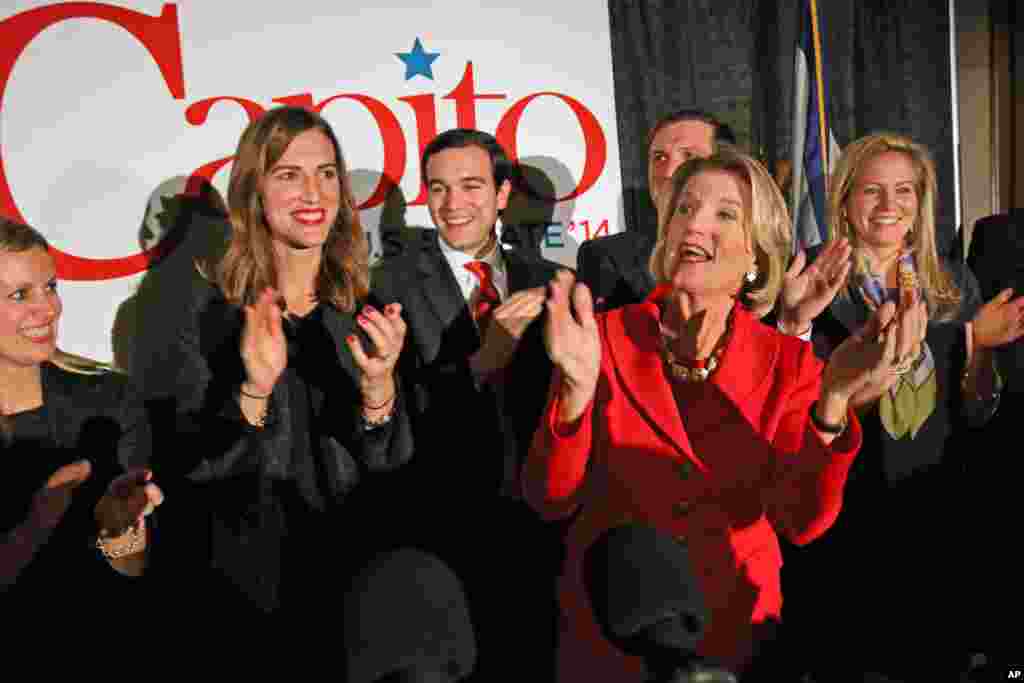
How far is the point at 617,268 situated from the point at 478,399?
770 mm

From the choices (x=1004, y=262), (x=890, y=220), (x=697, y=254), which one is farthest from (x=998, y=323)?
(x=697, y=254)

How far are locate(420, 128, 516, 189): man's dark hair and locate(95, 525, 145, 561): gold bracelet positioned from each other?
1.42m

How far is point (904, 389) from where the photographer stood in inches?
115

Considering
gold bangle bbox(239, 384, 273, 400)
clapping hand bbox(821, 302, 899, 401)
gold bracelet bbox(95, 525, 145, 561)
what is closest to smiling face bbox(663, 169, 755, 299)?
clapping hand bbox(821, 302, 899, 401)

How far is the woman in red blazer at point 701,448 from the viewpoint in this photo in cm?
176

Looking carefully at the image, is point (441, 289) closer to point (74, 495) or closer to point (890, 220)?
point (74, 495)

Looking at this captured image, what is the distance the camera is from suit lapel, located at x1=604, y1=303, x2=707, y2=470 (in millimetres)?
1888

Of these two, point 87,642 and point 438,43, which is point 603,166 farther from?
point 87,642

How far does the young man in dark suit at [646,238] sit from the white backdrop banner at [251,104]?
0.63 feet

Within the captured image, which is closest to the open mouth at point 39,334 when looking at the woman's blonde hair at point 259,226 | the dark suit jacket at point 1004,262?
the woman's blonde hair at point 259,226

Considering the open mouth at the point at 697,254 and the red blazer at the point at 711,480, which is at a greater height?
the open mouth at the point at 697,254

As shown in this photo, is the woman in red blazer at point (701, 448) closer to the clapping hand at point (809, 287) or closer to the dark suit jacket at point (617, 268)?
the clapping hand at point (809, 287)

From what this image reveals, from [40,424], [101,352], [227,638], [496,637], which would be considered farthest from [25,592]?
[496,637]

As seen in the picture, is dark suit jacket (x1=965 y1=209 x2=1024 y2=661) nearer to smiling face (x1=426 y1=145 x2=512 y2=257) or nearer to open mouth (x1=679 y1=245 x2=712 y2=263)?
open mouth (x1=679 y1=245 x2=712 y2=263)
